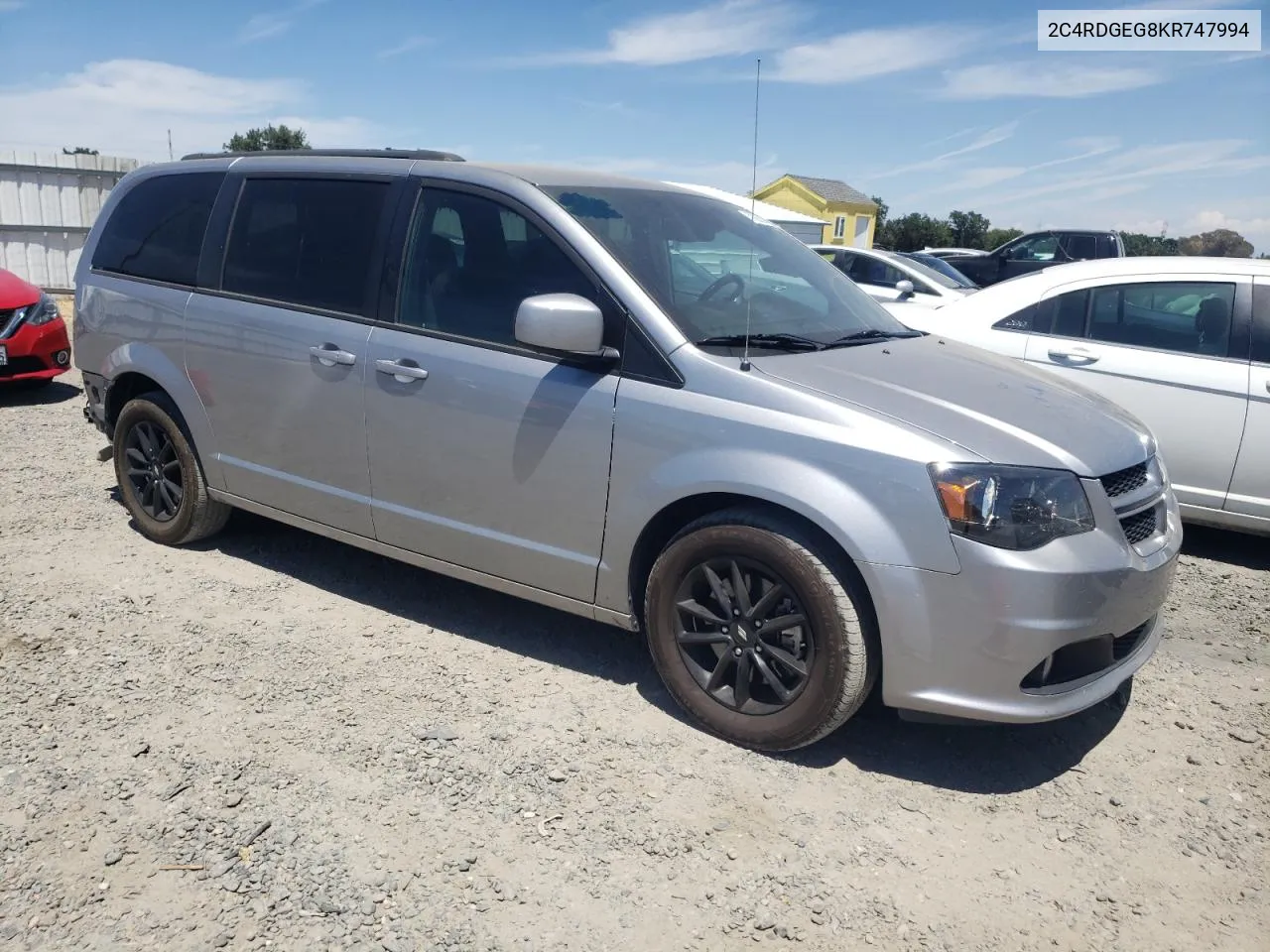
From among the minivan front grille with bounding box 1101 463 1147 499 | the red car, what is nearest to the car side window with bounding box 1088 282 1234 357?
the minivan front grille with bounding box 1101 463 1147 499

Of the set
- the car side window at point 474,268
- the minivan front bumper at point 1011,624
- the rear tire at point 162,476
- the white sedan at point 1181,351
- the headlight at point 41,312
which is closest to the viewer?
the minivan front bumper at point 1011,624

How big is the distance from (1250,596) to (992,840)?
2877mm

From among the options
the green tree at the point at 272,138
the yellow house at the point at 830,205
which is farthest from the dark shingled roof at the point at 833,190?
the green tree at the point at 272,138

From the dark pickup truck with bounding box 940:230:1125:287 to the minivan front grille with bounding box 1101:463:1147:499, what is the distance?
1374cm

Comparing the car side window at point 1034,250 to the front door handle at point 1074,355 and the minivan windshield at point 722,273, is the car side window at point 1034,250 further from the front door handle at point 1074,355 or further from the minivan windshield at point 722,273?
the minivan windshield at point 722,273

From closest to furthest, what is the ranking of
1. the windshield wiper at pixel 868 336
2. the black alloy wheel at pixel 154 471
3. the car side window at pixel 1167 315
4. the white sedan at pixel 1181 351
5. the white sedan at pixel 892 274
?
1. the windshield wiper at pixel 868 336
2. the black alloy wheel at pixel 154 471
3. the white sedan at pixel 1181 351
4. the car side window at pixel 1167 315
5. the white sedan at pixel 892 274

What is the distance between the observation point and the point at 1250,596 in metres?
4.91

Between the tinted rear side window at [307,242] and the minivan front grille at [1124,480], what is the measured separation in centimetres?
288

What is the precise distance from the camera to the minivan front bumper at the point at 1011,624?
9.43ft

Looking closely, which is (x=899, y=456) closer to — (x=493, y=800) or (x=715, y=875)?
(x=715, y=875)

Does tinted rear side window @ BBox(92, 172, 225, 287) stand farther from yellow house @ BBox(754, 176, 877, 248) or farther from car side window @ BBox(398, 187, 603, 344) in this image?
yellow house @ BBox(754, 176, 877, 248)

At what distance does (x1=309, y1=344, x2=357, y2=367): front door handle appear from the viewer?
13.1 feet

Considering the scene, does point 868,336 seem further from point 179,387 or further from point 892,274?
point 892,274

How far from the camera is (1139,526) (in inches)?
129
